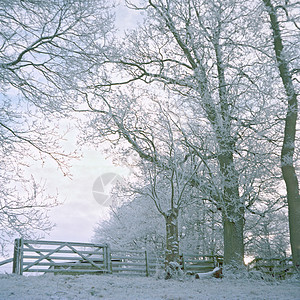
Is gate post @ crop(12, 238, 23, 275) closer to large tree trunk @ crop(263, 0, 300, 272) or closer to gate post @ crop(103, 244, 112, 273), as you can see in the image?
gate post @ crop(103, 244, 112, 273)

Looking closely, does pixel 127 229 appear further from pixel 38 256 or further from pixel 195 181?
pixel 38 256

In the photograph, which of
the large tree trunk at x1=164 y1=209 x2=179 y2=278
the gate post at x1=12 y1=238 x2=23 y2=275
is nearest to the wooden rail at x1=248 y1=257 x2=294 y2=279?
the large tree trunk at x1=164 y1=209 x2=179 y2=278

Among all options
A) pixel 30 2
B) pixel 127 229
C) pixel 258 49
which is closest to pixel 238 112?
pixel 258 49

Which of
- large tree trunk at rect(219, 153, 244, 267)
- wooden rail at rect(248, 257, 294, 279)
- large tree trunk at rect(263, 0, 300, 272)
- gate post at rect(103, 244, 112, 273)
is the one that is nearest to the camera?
large tree trunk at rect(263, 0, 300, 272)

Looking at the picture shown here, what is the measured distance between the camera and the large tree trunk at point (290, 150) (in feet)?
32.8

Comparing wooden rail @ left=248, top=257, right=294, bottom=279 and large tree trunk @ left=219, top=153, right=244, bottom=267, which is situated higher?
large tree trunk @ left=219, top=153, right=244, bottom=267

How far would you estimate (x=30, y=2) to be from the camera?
7.21 m

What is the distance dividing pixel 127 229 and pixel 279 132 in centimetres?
1436

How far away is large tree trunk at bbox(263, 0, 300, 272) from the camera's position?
32.8 ft

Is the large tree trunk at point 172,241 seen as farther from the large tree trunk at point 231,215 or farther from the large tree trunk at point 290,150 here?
the large tree trunk at point 290,150

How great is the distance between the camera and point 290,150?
10.7 m

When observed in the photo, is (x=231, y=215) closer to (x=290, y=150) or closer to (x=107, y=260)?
(x=290, y=150)

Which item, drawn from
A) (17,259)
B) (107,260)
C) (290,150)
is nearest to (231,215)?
(290,150)

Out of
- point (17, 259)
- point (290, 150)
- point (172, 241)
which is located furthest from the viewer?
point (290, 150)
